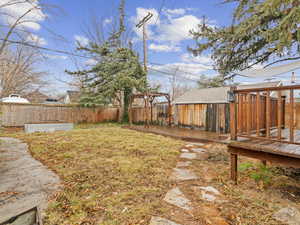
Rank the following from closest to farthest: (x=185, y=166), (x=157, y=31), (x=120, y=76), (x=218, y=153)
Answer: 1. (x=185, y=166)
2. (x=218, y=153)
3. (x=120, y=76)
4. (x=157, y=31)

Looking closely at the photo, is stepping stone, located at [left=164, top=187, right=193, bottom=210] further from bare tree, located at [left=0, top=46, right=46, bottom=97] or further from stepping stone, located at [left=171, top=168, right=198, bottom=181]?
bare tree, located at [left=0, top=46, right=46, bottom=97]

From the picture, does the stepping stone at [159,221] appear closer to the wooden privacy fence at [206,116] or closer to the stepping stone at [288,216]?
the stepping stone at [288,216]

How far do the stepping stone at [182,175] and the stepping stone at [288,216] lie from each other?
107cm

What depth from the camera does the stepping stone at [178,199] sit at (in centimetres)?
172

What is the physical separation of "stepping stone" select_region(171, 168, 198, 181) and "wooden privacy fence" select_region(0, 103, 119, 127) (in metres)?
8.04

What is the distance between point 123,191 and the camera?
1.99 metres

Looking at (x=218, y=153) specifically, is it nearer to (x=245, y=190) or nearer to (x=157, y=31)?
(x=245, y=190)

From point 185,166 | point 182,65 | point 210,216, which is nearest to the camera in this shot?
point 210,216

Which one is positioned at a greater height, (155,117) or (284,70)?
(284,70)

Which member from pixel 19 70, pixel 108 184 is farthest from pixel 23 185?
pixel 19 70

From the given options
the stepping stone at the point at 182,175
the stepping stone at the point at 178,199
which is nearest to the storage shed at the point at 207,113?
the stepping stone at the point at 182,175

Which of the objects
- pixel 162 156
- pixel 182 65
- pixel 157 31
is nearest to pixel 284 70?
pixel 162 156

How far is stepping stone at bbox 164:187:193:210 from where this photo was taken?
1.72 m

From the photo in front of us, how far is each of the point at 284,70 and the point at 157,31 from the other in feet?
32.3
